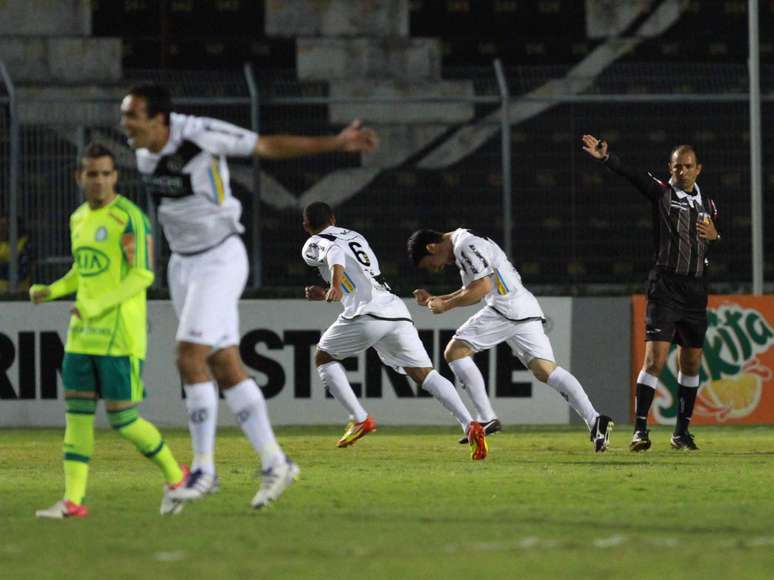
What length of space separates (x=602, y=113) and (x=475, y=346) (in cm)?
820

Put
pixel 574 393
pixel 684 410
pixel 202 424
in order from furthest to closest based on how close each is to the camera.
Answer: pixel 684 410
pixel 574 393
pixel 202 424

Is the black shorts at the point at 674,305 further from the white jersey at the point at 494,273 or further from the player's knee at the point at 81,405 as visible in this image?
the player's knee at the point at 81,405

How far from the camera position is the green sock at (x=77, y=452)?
8.63m

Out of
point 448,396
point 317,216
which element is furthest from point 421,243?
point 317,216

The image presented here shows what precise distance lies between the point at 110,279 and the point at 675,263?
6030 millimetres

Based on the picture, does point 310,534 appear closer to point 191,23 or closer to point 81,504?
point 81,504

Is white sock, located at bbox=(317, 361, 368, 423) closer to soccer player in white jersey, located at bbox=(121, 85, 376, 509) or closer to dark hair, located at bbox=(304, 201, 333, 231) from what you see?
dark hair, located at bbox=(304, 201, 333, 231)

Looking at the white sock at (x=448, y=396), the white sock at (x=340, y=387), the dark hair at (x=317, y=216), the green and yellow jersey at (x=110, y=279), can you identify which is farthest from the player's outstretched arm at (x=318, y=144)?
the white sock at (x=340, y=387)

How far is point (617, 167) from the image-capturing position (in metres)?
13.0

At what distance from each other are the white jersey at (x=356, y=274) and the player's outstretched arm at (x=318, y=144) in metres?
5.53

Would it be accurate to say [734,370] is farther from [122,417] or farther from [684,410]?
[122,417]

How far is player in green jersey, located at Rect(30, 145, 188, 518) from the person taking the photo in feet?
28.5

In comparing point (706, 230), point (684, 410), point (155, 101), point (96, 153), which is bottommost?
point (684, 410)

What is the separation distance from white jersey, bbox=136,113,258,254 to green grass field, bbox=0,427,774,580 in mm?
1425
